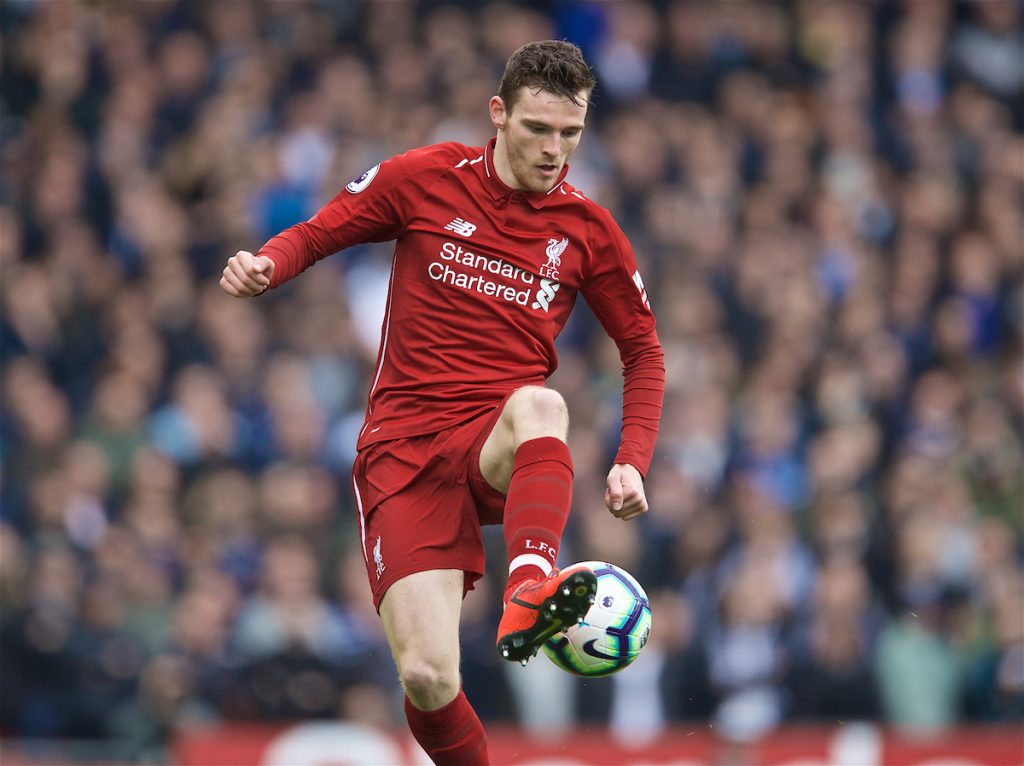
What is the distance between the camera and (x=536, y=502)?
6.01 metres

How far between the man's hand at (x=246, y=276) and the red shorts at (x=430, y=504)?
83 centimetres

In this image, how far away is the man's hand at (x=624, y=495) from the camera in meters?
6.09

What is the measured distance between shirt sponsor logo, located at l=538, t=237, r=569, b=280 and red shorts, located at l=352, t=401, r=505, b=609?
0.58 metres

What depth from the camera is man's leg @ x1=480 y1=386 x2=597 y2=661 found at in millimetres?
5879

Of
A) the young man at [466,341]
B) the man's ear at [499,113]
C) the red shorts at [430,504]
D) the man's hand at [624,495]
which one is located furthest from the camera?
the man's ear at [499,113]

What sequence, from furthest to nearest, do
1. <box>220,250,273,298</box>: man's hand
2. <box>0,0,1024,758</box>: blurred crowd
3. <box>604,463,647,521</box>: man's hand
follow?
<box>0,0,1024,758</box>: blurred crowd
<box>604,463,647,521</box>: man's hand
<box>220,250,273,298</box>: man's hand

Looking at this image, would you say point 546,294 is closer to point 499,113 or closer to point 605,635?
point 499,113

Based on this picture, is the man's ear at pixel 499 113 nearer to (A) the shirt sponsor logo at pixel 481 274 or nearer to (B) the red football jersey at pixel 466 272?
(B) the red football jersey at pixel 466 272

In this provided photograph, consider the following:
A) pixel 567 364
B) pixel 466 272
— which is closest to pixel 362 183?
pixel 466 272

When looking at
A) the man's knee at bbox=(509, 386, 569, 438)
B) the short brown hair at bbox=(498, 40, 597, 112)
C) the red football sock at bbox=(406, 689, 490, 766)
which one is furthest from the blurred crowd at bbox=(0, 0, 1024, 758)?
the short brown hair at bbox=(498, 40, 597, 112)

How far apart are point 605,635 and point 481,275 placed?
1439mm

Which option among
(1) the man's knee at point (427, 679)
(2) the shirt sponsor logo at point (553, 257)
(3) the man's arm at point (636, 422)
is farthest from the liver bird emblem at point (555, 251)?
(1) the man's knee at point (427, 679)

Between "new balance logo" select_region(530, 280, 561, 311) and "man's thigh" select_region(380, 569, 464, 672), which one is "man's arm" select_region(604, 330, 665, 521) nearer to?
"new balance logo" select_region(530, 280, 561, 311)

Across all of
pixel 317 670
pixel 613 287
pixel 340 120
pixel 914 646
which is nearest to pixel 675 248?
pixel 340 120
